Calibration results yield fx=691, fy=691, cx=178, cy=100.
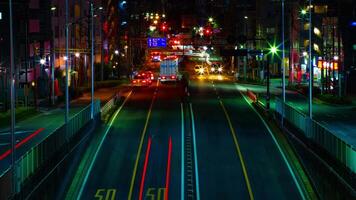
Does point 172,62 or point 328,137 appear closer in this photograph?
point 328,137

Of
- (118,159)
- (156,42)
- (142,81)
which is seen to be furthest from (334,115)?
(156,42)

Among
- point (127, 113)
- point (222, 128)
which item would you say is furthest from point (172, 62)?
point (222, 128)

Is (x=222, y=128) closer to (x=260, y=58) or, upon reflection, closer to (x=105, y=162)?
(x=105, y=162)

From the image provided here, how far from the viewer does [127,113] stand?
2413 inches

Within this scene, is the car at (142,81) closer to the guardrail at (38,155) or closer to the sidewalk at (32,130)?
the sidewalk at (32,130)

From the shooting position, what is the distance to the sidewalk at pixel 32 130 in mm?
41119

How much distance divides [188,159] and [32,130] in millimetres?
16891

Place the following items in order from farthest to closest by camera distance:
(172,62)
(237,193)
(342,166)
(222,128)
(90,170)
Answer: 1. (172,62)
2. (222,128)
3. (90,170)
4. (237,193)
5. (342,166)

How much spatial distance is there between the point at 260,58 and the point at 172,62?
85.3ft

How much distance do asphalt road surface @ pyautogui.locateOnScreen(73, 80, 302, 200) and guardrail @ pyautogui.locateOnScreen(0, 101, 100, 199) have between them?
2.15 metres

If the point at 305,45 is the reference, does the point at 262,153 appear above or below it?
below

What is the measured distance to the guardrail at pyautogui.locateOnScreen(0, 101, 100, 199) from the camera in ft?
79.7

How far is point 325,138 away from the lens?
3394 cm

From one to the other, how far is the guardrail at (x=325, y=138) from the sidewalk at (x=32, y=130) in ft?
52.5
